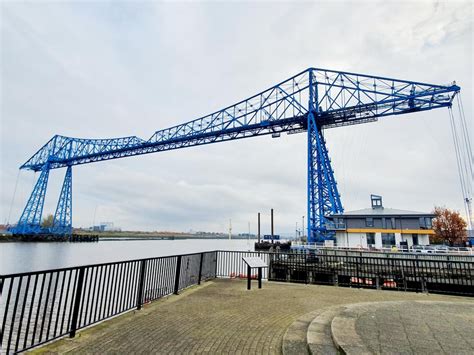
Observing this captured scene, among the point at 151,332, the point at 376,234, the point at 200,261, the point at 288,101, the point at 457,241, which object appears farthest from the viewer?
the point at 457,241

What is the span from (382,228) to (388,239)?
1.07 metres

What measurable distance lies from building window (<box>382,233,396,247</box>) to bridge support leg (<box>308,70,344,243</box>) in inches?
203

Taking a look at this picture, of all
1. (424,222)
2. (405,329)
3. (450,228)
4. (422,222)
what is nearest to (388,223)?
(422,222)

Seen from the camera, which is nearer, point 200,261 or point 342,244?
point 200,261

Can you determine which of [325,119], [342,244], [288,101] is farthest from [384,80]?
[342,244]

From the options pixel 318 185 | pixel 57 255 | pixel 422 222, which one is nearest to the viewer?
pixel 422 222

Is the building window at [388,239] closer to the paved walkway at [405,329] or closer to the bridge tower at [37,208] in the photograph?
the paved walkway at [405,329]

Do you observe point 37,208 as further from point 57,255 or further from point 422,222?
point 422,222

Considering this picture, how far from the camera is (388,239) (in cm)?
2502

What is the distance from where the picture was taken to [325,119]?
3400 cm

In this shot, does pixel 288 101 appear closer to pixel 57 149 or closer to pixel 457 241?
pixel 457 241

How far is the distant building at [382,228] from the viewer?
964 inches

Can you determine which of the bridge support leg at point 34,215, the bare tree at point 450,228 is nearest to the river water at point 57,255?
the bridge support leg at point 34,215

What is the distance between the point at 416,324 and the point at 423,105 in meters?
32.0
